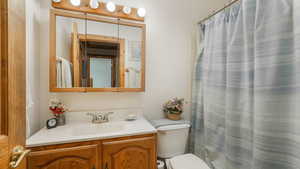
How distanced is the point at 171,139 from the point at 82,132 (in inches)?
35.4

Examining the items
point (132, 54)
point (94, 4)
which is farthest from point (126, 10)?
point (132, 54)

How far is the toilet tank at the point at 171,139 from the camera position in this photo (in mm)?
1431

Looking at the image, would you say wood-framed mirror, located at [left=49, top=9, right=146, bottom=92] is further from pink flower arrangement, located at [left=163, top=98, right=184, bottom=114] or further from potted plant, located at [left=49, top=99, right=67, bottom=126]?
pink flower arrangement, located at [left=163, top=98, right=184, bottom=114]

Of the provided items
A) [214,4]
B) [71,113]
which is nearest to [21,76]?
[71,113]

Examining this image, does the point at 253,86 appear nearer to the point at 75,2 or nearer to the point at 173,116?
the point at 173,116

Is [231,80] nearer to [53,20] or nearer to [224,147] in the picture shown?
[224,147]

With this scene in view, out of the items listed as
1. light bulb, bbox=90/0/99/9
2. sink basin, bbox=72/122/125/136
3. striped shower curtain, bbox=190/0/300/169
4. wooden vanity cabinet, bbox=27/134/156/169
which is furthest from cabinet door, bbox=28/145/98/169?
light bulb, bbox=90/0/99/9

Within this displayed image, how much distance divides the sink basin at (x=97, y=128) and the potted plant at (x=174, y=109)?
57cm

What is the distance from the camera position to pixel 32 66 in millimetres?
1170

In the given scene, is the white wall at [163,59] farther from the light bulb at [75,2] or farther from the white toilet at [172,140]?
the light bulb at [75,2]

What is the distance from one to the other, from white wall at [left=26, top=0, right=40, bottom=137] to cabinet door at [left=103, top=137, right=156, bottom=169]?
670 millimetres

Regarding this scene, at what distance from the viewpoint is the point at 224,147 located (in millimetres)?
1262

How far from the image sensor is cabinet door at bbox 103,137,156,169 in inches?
42.7

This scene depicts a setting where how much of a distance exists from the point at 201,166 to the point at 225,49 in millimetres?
1106
